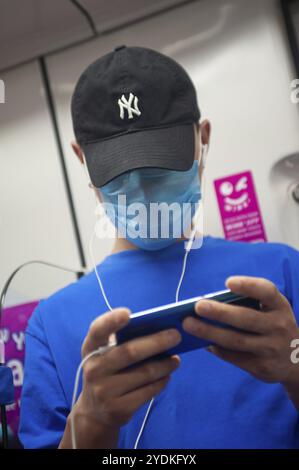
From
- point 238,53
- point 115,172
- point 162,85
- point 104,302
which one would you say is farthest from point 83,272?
point 238,53

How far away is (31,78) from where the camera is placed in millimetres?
813

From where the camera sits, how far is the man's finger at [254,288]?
1.10 ft

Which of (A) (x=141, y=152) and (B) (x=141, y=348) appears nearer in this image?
(B) (x=141, y=348)

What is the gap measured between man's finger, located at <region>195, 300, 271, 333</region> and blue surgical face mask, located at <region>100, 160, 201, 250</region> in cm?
27

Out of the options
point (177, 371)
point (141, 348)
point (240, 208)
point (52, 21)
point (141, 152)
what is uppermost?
point (52, 21)

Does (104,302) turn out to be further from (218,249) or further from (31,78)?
(31,78)

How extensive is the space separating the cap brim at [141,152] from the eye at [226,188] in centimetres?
21

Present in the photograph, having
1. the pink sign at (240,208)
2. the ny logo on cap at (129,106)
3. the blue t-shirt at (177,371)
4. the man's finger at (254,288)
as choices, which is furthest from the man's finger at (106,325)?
the pink sign at (240,208)

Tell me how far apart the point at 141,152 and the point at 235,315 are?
0.33m

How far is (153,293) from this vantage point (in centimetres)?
62

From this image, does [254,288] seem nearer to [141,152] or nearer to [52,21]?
[141,152]

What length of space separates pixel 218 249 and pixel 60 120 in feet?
1.59

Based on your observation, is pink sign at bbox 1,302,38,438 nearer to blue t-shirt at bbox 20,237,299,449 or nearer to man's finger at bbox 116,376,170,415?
blue t-shirt at bbox 20,237,299,449

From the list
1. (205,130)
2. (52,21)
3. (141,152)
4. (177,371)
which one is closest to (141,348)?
(177,371)
